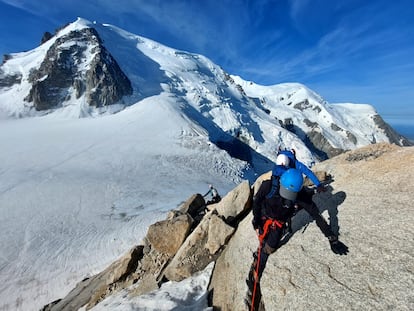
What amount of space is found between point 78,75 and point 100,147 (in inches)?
1626

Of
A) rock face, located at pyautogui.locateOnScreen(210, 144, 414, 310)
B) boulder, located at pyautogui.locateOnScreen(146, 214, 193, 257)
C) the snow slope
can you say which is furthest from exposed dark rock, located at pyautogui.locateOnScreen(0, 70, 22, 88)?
rock face, located at pyautogui.locateOnScreen(210, 144, 414, 310)

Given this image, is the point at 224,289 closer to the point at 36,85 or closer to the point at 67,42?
the point at 36,85

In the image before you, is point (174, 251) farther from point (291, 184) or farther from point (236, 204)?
point (291, 184)

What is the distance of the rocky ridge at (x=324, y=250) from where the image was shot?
15.4 ft

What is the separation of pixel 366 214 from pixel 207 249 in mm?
4157

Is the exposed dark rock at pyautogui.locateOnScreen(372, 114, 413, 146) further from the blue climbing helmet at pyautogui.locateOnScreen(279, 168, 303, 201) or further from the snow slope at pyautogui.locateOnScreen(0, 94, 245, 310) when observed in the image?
the blue climbing helmet at pyautogui.locateOnScreen(279, 168, 303, 201)

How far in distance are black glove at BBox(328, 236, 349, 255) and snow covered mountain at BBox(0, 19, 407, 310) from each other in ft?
51.4

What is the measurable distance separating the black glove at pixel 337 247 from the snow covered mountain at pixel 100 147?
51.4ft

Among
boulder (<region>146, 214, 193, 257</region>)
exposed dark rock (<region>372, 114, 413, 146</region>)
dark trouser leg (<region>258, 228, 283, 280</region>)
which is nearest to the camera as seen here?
dark trouser leg (<region>258, 228, 283, 280</region>)

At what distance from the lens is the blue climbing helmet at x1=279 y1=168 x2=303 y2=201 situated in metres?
5.03

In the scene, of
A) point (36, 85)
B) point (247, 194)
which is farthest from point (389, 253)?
point (36, 85)

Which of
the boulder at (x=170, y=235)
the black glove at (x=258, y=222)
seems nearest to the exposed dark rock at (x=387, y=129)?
the boulder at (x=170, y=235)

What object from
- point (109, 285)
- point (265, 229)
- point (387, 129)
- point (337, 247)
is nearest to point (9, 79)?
point (109, 285)

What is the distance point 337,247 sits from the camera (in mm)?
5297
